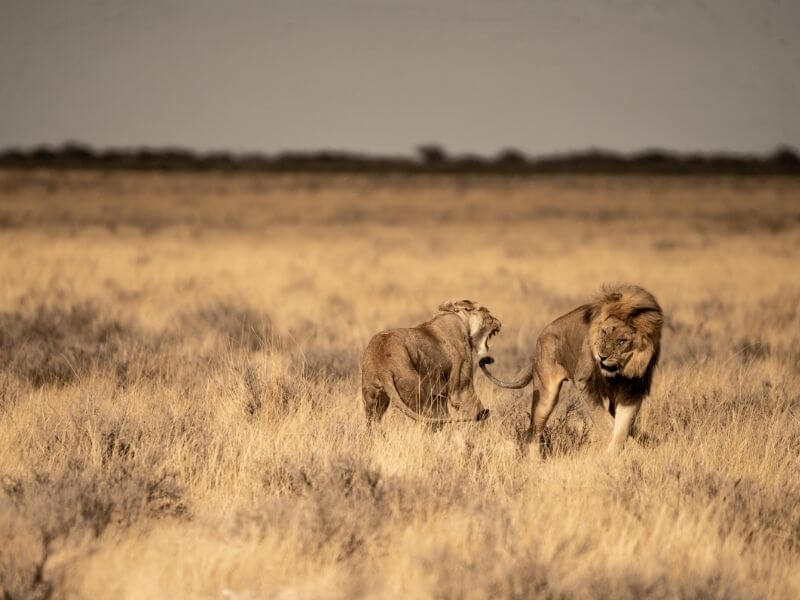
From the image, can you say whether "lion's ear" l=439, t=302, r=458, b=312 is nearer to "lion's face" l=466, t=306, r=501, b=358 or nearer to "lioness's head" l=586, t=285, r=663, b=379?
"lion's face" l=466, t=306, r=501, b=358

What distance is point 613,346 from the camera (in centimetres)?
551

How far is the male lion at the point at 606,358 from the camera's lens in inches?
219

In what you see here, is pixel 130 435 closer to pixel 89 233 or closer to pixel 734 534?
pixel 734 534

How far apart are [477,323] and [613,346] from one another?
60.3 inches

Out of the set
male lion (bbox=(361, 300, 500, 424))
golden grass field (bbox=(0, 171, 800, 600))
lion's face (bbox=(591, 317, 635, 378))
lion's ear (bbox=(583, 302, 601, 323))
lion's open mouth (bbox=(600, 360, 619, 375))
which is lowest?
golden grass field (bbox=(0, 171, 800, 600))

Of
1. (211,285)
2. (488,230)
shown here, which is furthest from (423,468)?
(488,230)

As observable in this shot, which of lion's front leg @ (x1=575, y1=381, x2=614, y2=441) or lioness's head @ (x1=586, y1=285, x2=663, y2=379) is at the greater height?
lioness's head @ (x1=586, y1=285, x2=663, y2=379)

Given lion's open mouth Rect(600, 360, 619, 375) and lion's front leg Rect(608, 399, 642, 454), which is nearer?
lion's open mouth Rect(600, 360, 619, 375)

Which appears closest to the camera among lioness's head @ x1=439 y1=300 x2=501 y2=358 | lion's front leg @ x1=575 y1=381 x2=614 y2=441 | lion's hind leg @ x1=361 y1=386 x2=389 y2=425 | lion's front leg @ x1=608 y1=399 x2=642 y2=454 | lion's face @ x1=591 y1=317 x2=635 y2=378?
lion's face @ x1=591 y1=317 x2=635 y2=378

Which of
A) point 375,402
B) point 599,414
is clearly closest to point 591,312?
point 599,414

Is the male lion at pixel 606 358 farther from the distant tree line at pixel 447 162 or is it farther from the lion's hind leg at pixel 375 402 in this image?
the distant tree line at pixel 447 162

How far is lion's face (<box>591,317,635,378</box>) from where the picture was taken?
5.50 metres

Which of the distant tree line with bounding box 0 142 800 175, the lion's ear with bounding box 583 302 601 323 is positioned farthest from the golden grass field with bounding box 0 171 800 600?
the distant tree line with bounding box 0 142 800 175

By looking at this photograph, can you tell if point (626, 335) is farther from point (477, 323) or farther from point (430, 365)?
point (477, 323)
